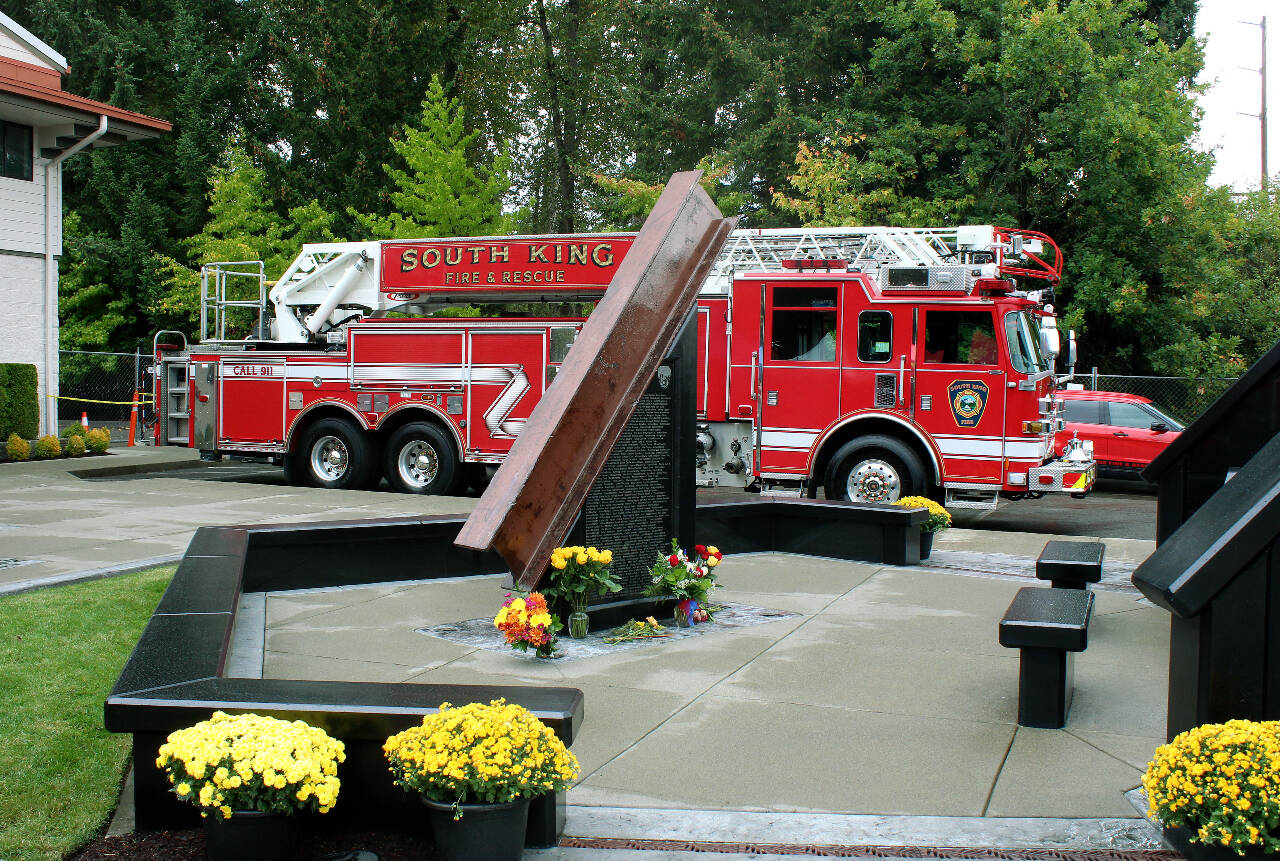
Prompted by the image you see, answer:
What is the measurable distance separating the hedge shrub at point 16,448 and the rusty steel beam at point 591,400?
14632mm

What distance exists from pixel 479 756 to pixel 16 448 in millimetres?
17589

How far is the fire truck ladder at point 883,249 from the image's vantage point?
14.4 meters

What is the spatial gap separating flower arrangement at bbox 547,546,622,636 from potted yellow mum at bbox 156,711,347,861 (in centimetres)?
323

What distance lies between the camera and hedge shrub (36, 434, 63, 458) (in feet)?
62.1

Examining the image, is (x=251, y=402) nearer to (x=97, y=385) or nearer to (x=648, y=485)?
(x=648, y=485)

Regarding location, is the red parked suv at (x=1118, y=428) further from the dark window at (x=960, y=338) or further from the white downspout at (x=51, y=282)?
the white downspout at (x=51, y=282)

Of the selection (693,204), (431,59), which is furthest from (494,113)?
(693,204)

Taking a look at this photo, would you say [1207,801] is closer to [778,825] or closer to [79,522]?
[778,825]

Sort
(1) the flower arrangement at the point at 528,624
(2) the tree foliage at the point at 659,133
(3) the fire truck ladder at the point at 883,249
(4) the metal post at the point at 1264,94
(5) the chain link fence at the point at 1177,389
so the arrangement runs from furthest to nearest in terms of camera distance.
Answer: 1. (4) the metal post at the point at 1264,94
2. (2) the tree foliage at the point at 659,133
3. (5) the chain link fence at the point at 1177,389
4. (3) the fire truck ladder at the point at 883,249
5. (1) the flower arrangement at the point at 528,624

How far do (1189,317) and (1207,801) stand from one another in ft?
77.7

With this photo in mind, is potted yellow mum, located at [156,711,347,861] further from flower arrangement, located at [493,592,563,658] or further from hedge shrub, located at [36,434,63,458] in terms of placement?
hedge shrub, located at [36,434,63,458]

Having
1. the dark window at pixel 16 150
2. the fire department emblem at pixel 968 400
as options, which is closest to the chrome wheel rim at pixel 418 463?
the fire department emblem at pixel 968 400

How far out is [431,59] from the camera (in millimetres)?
33031

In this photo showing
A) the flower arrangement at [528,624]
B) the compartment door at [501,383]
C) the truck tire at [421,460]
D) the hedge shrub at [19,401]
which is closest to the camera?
the flower arrangement at [528,624]
